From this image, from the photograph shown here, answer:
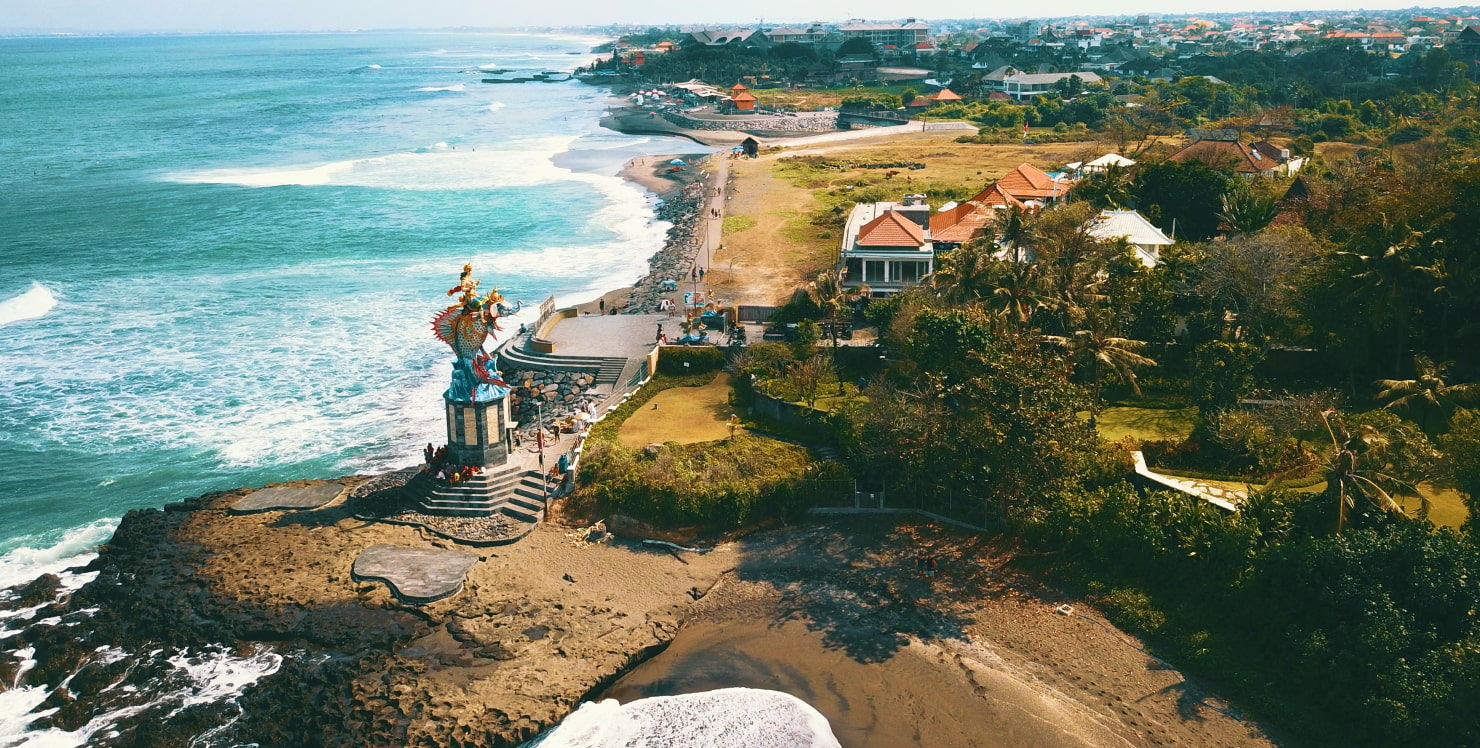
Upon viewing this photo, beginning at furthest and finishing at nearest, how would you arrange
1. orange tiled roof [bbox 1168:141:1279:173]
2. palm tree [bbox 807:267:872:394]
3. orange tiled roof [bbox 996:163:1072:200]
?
orange tiled roof [bbox 1168:141:1279:173]
orange tiled roof [bbox 996:163:1072:200]
palm tree [bbox 807:267:872:394]

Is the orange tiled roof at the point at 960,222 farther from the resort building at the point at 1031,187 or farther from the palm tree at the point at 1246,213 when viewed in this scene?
the palm tree at the point at 1246,213

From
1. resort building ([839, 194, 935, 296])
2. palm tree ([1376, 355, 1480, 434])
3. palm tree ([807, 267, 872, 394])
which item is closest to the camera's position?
palm tree ([1376, 355, 1480, 434])

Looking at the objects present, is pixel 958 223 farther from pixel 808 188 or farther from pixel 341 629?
pixel 341 629

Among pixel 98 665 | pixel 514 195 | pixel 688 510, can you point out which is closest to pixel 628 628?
pixel 688 510

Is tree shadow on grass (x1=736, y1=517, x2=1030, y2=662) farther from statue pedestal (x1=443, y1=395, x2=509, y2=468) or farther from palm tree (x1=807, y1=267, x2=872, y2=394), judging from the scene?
palm tree (x1=807, y1=267, x2=872, y2=394)

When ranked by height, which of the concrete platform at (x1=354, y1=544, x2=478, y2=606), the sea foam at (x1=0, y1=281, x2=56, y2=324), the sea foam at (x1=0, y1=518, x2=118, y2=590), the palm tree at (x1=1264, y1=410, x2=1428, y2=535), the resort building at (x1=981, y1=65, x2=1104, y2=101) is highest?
the resort building at (x1=981, y1=65, x2=1104, y2=101)

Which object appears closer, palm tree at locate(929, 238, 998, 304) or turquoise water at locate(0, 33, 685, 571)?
palm tree at locate(929, 238, 998, 304)

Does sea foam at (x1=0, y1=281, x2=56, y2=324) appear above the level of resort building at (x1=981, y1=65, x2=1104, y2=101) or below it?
below

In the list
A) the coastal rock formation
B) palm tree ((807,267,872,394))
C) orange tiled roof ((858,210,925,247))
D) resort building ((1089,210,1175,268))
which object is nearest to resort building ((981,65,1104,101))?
resort building ((1089,210,1175,268))
